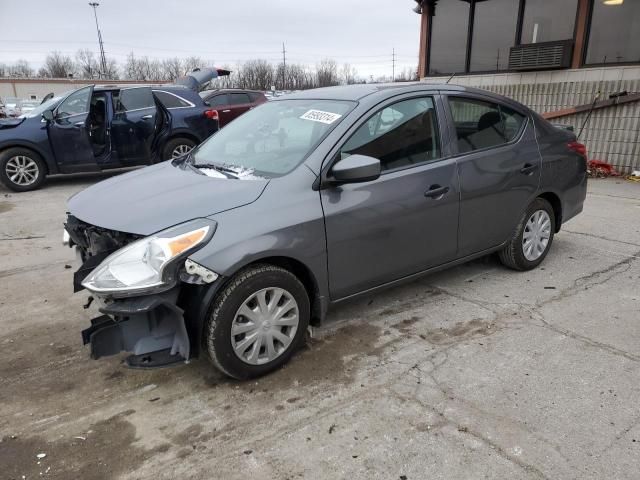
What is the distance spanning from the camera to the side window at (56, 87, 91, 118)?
8516 mm

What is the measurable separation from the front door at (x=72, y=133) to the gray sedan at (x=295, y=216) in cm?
561

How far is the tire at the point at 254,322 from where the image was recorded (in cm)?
267

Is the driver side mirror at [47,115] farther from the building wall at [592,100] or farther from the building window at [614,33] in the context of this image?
the building window at [614,33]

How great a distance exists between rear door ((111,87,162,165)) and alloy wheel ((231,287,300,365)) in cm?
690

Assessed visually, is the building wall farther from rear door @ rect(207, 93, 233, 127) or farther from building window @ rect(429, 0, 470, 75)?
rear door @ rect(207, 93, 233, 127)

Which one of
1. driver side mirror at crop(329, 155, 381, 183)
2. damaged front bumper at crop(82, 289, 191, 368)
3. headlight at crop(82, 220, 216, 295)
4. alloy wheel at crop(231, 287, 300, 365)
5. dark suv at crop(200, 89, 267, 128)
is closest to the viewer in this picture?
headlight at crop(82, 220, 216, 295)

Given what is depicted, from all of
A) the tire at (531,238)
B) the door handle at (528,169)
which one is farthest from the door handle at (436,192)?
the tire at (531,238)

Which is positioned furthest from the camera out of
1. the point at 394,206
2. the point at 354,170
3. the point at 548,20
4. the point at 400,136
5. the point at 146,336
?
the point at 548,20

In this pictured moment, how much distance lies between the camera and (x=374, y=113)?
333 cm

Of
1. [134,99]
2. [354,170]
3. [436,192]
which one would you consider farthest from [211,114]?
[354,170]

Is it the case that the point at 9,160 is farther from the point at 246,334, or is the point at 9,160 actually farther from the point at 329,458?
the point at 329,458

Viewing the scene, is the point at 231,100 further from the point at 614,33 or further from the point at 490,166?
the point at 490,166

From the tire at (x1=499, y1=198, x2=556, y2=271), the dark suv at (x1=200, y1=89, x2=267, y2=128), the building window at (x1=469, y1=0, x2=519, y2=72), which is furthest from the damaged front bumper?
the building window at (x1=469, y1=0, x2=519, y2=72)

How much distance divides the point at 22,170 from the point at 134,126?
201 cm
